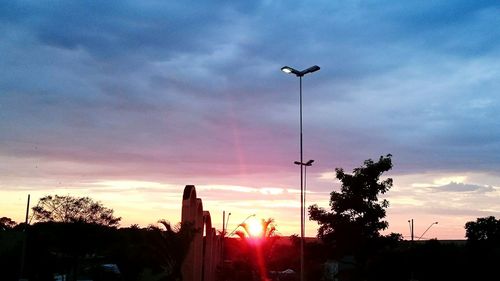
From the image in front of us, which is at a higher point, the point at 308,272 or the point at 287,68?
the point at 287,68

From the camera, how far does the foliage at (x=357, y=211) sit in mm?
29766

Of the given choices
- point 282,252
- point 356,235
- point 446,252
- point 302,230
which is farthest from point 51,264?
point 282,252

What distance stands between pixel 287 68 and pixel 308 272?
976 inches

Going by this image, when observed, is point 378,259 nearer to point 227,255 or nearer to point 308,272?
point 308,272

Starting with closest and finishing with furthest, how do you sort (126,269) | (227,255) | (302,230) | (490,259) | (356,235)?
(356,235), (302,230), (490,259), (126,269), (227,255)

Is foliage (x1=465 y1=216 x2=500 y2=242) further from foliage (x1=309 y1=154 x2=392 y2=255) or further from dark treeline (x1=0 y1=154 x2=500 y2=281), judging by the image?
foliage (x1=309 y1=154 x2=392 y2=255)

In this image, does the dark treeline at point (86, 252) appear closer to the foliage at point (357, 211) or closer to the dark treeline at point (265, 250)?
the dark treeline at point (265, 250)

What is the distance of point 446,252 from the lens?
137ft

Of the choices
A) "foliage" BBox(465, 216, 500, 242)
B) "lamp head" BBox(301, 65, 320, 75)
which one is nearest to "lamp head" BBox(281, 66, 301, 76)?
"lamp head" BBox(301, 65, 320, 75)

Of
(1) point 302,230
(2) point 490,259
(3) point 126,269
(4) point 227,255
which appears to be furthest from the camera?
(4) point 227,255

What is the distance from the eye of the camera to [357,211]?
98.8 ft

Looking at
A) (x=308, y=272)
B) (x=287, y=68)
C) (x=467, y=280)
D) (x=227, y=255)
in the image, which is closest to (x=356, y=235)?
(x=287, y=68)

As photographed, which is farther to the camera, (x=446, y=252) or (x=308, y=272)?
(x=308, y=272)

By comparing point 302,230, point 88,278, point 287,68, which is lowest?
point 88,278
